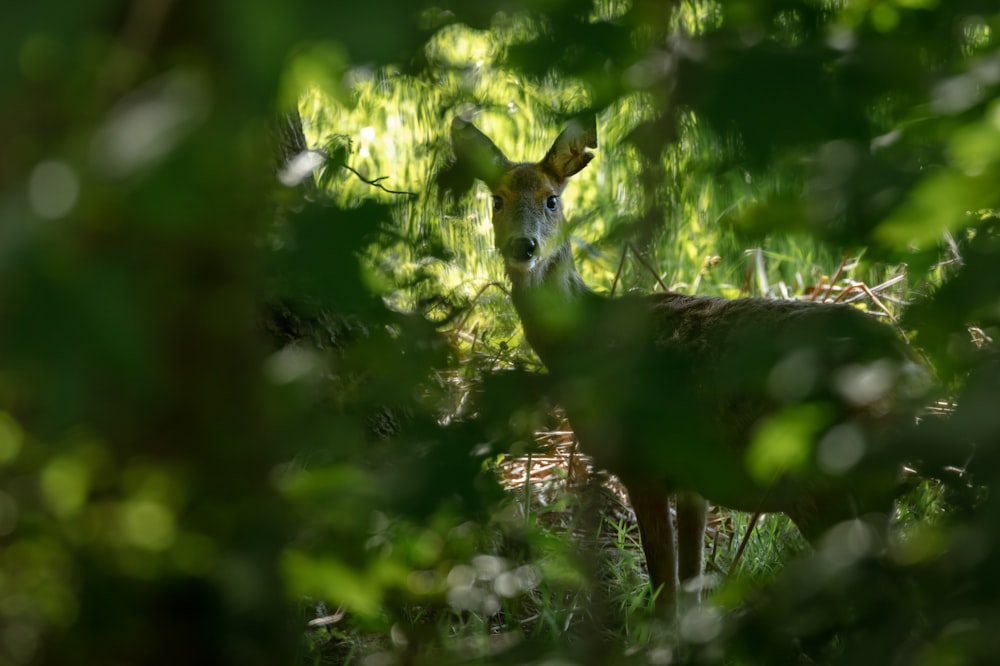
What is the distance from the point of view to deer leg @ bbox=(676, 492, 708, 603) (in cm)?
489

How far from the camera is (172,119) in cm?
69

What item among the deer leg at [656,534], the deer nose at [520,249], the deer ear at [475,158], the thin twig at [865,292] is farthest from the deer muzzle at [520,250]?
the deer ear at [475,158]

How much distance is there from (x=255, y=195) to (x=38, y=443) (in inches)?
20.3

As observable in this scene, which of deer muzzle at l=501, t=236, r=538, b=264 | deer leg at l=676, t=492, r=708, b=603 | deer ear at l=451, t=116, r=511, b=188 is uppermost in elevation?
deer muzzle at l=501, t=236, r=538, b=264

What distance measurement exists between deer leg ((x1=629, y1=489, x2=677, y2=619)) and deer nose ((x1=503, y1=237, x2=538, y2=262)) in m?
1.38

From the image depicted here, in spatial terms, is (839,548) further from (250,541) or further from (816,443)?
(250,541)

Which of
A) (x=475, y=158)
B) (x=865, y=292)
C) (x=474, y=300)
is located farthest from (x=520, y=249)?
(x=475, y=158)

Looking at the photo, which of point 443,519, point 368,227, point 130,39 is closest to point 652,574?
point 443,519

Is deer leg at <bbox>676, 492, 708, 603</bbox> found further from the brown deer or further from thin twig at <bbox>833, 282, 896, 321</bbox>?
the brown deer

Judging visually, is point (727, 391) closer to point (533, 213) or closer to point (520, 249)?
point (520, 249)

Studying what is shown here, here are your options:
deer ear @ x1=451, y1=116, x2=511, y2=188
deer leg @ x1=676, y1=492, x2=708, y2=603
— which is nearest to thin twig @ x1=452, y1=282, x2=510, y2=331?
deer ear @ x1=451, y1=116, x2=511, y2=188

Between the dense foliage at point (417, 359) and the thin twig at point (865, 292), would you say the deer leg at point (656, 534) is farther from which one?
the dense foliage at point (417, 359)

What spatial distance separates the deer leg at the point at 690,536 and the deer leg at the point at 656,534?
0.19m

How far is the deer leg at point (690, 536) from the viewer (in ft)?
16.0
